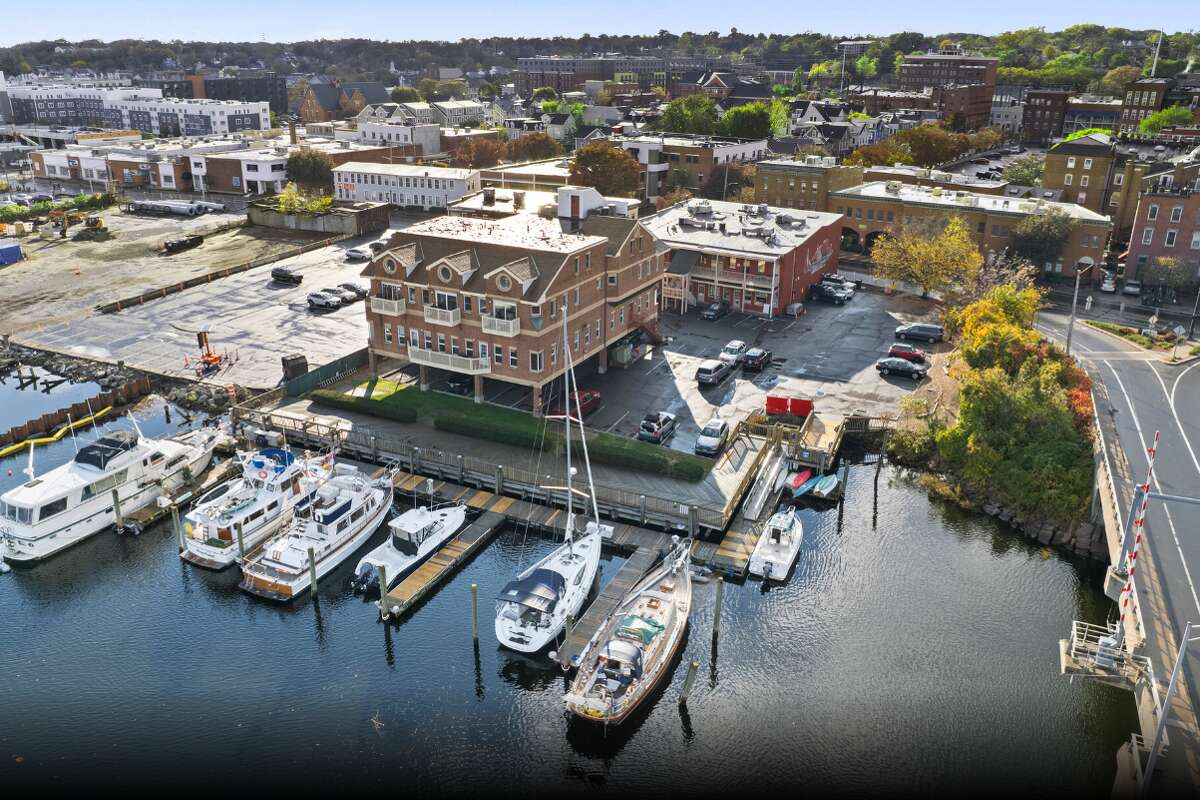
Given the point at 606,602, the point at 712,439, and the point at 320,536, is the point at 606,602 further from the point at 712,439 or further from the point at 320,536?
the point at 712,439

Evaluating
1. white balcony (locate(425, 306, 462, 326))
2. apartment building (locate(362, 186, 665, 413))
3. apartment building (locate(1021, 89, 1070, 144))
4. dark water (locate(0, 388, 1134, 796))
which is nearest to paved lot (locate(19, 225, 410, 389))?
apartment building (locate(362, 186, 665, 413))

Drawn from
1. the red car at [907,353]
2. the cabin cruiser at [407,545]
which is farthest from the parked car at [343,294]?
the red car at [907,353]

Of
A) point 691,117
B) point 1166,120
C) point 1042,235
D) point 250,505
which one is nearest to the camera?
point 250,505

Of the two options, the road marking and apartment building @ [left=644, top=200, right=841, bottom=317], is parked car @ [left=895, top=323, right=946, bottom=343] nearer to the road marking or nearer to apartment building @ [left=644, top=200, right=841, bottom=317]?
apartment building @ [left=644, top=200, right=841, bottom=317]

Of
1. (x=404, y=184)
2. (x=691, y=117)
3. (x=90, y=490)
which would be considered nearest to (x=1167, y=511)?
(x=90, y=490)

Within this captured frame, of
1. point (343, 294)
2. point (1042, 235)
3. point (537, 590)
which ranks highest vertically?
point (1042, 235)

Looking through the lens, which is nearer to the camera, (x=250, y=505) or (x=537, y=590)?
(x=537, y=590)

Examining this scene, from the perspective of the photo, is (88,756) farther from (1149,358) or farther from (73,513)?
(1149,358)
